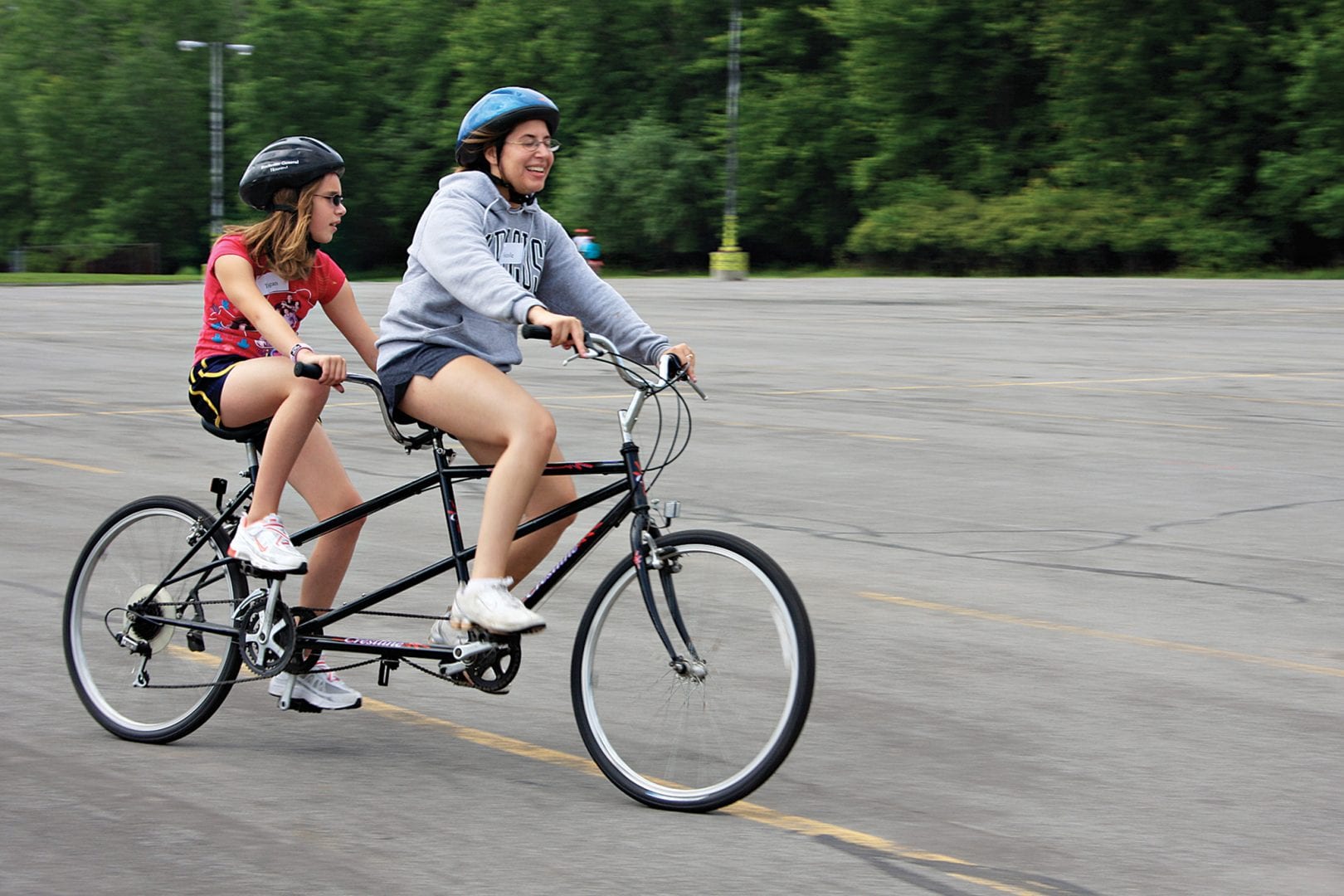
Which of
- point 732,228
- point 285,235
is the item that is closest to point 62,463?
point 285,235

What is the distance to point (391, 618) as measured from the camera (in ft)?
17.5

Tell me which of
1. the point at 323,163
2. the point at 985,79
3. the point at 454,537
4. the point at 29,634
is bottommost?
the point at 29,634

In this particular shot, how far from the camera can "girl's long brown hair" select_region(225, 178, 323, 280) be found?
5.05 meters

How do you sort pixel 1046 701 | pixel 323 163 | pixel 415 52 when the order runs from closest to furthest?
pixel 323 163 < pixel 1046 701 < pixel 415 52

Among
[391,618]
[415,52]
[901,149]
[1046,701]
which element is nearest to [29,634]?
[391,618]

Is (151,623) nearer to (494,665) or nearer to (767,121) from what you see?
(494,665)

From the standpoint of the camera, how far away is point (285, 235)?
505 cm

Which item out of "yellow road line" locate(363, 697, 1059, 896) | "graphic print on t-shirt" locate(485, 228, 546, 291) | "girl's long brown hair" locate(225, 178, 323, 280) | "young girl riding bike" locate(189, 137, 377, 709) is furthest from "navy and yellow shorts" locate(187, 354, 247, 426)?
"yellow road line" locate(363, 697, 1059, 896)

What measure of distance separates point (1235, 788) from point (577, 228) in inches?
2521

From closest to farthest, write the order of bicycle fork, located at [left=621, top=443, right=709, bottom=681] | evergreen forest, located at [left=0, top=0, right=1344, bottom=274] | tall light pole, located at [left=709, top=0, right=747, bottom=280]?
1. bicycle fork, located at [left=621, top=443, right=709, bottom=681]
2. tall light pole, located at [left=709, top=0, right=747, bottom=280]
3. evergreen forest, located at [left=0, top=0, right=1344, bottom=274]

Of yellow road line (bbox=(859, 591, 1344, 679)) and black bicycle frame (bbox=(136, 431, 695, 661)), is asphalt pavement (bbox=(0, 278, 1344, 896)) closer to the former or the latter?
yellow road line (bbox=(859, 591, 1344, 679))

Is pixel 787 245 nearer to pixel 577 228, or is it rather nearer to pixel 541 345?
pixel 577 228

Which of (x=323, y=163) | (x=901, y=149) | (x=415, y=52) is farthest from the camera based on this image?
(x=415, y=52)

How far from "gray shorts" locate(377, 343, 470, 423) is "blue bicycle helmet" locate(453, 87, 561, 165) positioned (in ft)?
1.67
